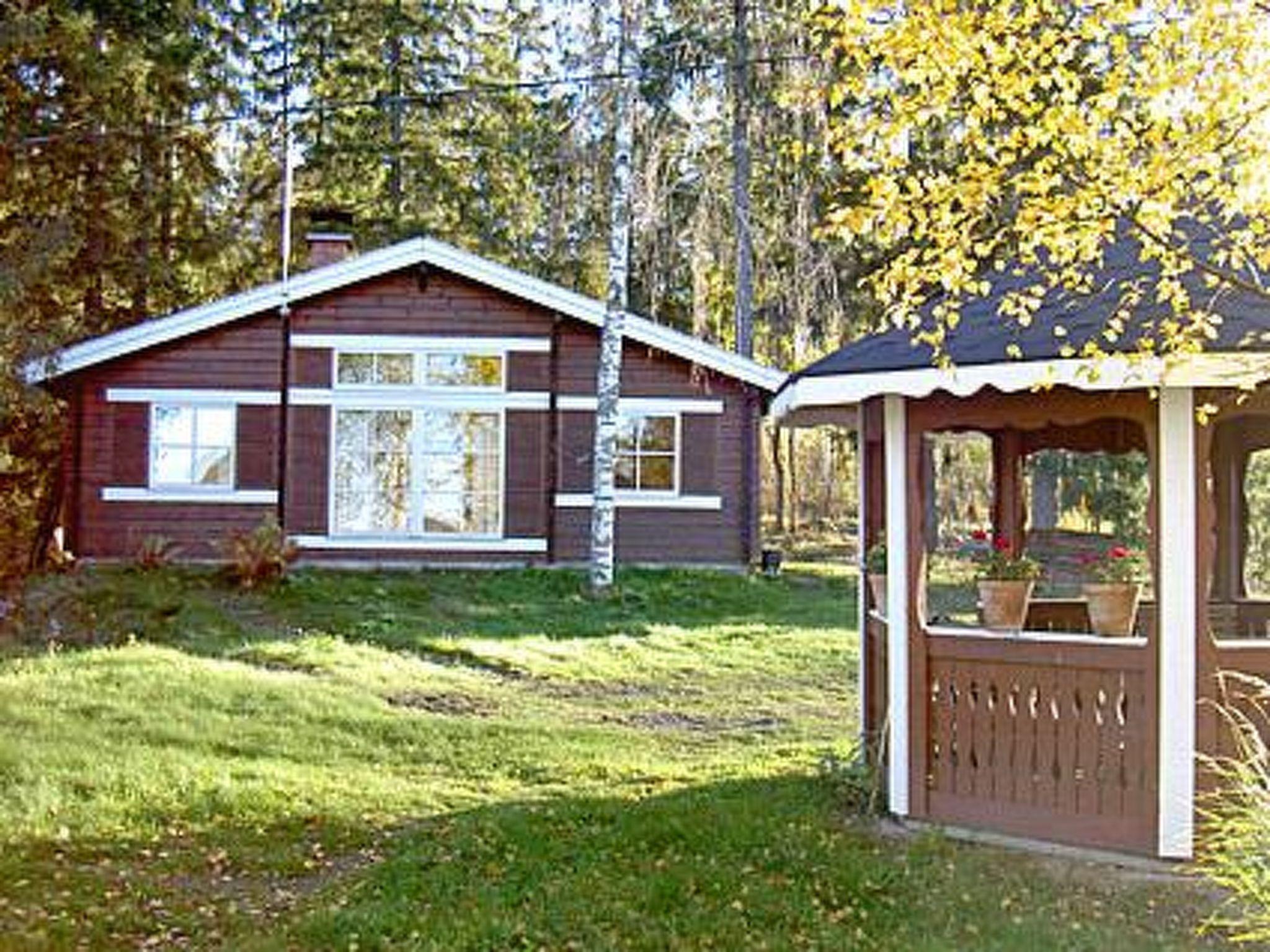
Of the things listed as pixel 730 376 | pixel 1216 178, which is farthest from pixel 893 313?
pixel 730 376

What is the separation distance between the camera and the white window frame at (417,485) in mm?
18938

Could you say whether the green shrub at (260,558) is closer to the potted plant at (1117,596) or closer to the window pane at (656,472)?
the window pane at (656,472)

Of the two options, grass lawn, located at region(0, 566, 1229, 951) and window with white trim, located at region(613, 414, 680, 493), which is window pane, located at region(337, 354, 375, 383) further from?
grass lawn, located at region(0, 566, 1229, 951)

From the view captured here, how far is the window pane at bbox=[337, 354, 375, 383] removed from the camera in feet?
62.4

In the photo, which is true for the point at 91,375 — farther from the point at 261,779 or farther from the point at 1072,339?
the point at 1072,339

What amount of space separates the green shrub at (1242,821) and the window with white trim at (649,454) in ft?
42.9

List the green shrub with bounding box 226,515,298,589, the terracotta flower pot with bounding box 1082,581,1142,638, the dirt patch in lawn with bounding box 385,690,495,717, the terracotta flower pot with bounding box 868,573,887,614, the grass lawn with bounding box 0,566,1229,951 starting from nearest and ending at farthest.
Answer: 1. the grass lawn with bounding box 0,566,1229,951
2. the terracotta flower pot with bounding box 1082,581,1142,638
3. the terracotta flower pot with bounding box 868,573,887,614
4. the dirt patch in lawn with bounding box 385,690,495,717
5. the green shrub with bounding box 226,515,298,589

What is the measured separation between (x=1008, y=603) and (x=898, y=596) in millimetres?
643

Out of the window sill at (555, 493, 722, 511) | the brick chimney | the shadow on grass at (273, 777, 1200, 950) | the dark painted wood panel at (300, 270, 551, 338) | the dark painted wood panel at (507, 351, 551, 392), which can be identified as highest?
the brick chimney

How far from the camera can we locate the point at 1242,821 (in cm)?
482

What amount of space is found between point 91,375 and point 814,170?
9.85 metres

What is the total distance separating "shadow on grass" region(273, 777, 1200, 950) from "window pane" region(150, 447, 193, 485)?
12771mm

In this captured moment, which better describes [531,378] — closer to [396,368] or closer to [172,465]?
[396,368]

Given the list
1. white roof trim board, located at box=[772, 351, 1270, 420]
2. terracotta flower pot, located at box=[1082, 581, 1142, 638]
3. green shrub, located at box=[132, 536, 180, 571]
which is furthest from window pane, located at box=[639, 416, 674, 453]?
terracotta flower pot, located at box=[1082, 581, 1142, 638]
